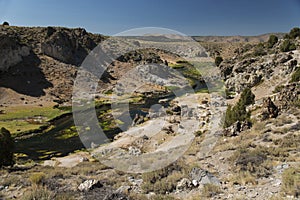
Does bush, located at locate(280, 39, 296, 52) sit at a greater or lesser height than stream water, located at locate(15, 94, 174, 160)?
greater

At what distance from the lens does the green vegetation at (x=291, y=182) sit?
7182 millimetres

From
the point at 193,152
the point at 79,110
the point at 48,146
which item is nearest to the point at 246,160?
the point at 193,152

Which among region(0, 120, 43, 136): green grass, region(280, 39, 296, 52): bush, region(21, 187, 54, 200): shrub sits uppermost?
region(280, 39, 296, 52): bush

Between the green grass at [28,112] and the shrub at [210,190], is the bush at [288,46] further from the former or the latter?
the shrub at [210,190]

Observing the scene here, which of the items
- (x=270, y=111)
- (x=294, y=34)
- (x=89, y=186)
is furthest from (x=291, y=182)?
(x=294, y=34)

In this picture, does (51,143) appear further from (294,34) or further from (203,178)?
(294,34)

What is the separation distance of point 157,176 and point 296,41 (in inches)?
1919

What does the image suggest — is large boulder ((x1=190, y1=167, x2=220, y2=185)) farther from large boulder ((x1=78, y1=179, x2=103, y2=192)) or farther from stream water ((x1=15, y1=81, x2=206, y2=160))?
stream water ((x1=15, y1=81, x2=206, y2=160))

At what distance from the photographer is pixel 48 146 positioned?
30.0m

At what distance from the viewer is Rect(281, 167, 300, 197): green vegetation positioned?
718 cm

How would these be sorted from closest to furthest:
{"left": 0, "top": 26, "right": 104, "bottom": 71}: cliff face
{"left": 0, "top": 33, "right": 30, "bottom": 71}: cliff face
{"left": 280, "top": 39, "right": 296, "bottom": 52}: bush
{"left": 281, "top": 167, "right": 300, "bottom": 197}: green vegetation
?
1. {"left": 281, "top": 167, "right": 300, "bottom": 197}: green vegetation
2. {"left": 280, "top": 39, "right": 296, "bottom": 52}: bush
3. {"left": 0, "top": 33, "right": 30, "bottom": 71}: cliff face
4. {"left": 0, "top": 26, "right": 104, "bottom": 71}: cliff face

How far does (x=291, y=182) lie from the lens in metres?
7.77

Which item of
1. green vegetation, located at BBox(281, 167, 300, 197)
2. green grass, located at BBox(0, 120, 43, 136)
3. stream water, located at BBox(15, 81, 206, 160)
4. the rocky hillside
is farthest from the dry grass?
green grass, located at BBox(0, 120, 43, 136)

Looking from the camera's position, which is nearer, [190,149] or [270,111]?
[190,149]
